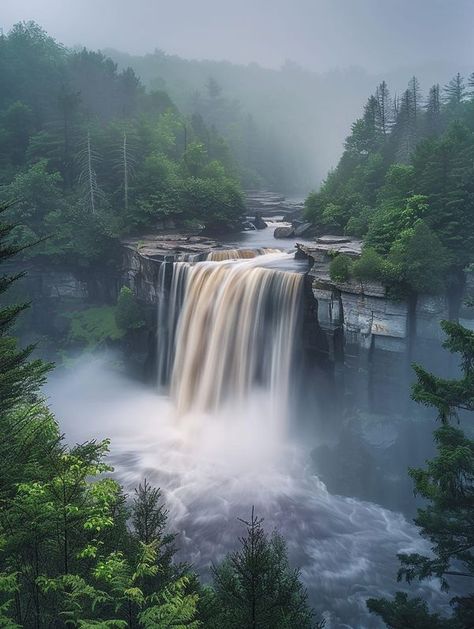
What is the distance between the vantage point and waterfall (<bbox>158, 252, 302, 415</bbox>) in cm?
3034

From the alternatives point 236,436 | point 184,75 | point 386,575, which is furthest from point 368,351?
point 184,75

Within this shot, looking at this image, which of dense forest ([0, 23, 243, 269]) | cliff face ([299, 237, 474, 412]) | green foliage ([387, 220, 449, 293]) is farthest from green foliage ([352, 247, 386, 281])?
dense forest ([0, 23, 243, 269])

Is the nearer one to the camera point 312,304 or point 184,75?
point 312,304

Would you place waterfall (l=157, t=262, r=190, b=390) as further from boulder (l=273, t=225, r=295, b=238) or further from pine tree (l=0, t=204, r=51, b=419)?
pine tree (l=0, t=204, r=51, b=419)

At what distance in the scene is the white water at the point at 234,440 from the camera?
20.7m

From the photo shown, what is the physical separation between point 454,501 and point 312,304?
17.5 m

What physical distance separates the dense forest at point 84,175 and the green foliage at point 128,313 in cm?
668

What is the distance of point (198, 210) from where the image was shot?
161 ft

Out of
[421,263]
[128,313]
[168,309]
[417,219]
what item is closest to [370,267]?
[421,263]

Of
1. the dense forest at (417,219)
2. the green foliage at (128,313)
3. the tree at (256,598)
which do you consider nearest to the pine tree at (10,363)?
the tree at (256,598)

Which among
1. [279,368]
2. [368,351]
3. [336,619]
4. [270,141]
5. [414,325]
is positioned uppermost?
[270,141]

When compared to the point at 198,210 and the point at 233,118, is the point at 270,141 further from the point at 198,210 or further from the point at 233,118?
the point at 198,210

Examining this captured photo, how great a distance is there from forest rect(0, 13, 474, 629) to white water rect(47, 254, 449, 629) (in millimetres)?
992

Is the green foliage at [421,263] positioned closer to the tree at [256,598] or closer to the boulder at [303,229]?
the tree at [256,598]
